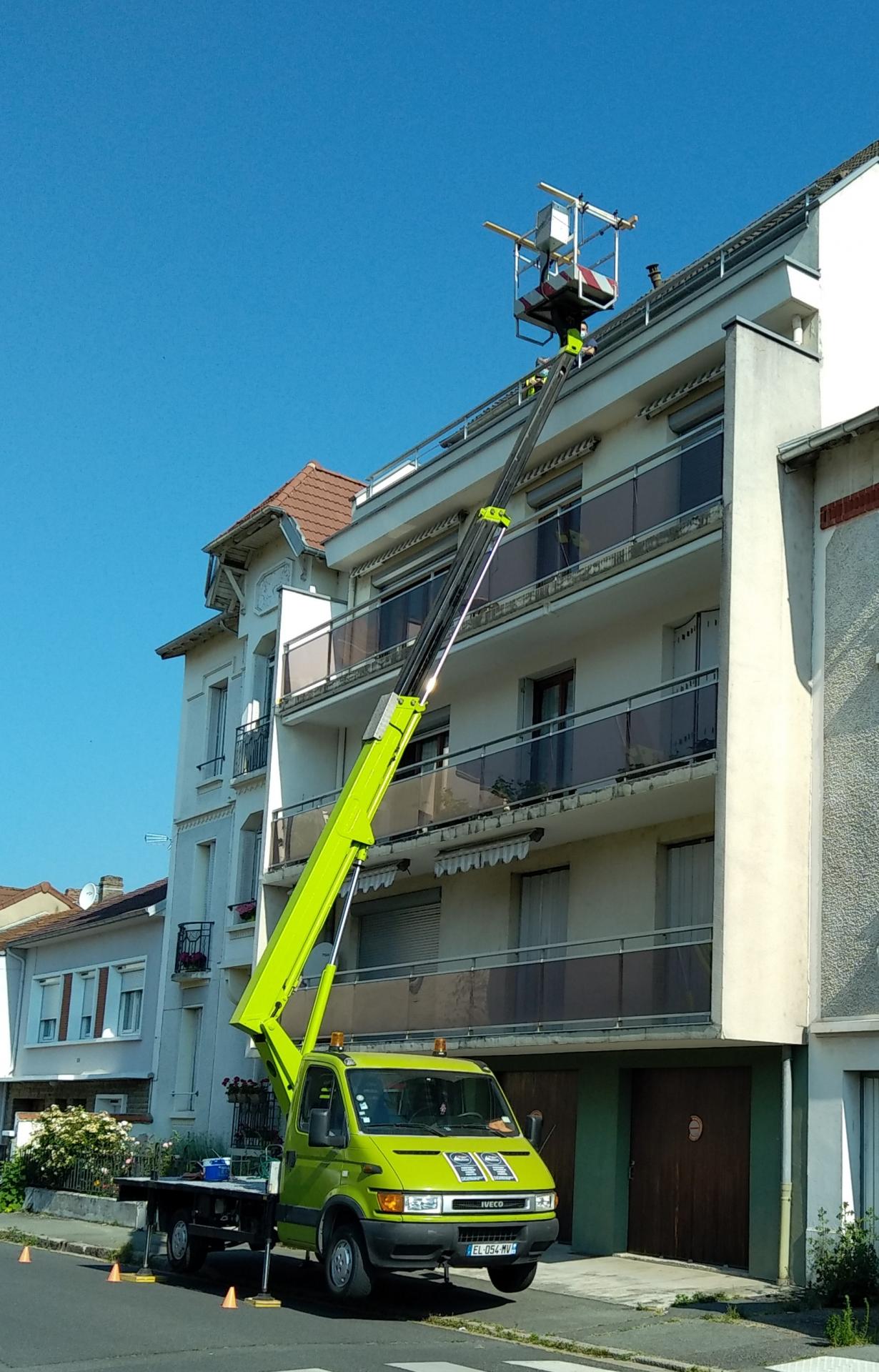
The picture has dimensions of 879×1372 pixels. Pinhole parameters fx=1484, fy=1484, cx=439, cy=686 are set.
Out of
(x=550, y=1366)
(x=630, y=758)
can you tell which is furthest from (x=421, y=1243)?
(x=630, y=758)

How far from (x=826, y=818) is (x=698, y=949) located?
2.01 metres

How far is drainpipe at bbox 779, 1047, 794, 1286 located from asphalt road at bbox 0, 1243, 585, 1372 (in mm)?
3336

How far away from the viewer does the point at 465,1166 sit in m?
13.2

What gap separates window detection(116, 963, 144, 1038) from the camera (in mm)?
31062

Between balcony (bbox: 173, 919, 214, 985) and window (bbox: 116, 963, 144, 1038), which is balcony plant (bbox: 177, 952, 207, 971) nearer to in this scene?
balcony (bbox: 173, 919, 214, 985)

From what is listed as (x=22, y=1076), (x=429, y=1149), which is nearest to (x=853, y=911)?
(x=429, y=1149)

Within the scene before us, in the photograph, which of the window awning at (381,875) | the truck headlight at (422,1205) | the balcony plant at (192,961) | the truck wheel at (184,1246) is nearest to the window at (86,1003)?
the balcony plant at (192,961)

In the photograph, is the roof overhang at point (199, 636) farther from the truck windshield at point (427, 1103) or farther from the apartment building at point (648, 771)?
the truck windshield at point (427, 1103)

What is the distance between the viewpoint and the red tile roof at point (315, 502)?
28.4 meters

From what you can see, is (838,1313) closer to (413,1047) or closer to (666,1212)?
(666,1212)

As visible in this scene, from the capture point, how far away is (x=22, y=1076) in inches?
1372

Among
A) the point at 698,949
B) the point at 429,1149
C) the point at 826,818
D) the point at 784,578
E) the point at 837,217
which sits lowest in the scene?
the point at 429,1149

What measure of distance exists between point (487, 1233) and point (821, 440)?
919 centimetres

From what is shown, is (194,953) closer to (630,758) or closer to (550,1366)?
(630,758)
